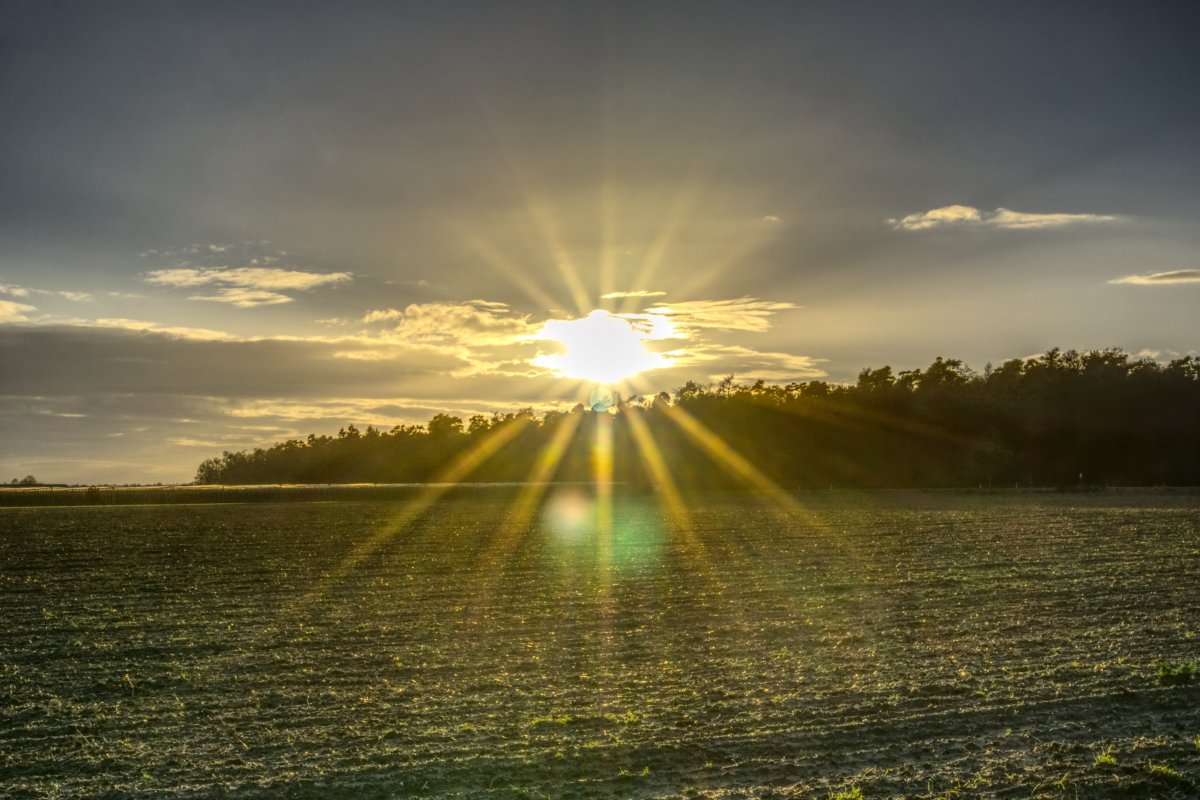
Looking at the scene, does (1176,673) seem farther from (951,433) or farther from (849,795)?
(951,433)

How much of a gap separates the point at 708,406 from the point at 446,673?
276ft

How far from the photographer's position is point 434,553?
3175cm

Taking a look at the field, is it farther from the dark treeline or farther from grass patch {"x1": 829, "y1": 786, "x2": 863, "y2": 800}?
the dark treeline

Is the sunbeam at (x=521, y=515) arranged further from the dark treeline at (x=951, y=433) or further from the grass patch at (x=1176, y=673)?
the grass patch at (x=1176, y=673)

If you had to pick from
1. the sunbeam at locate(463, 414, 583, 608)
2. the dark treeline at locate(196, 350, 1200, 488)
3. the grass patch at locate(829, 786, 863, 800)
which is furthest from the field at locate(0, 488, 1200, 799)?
the dark treeline at locate(196, 350, 1200, 488)

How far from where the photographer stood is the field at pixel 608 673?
1045 cm

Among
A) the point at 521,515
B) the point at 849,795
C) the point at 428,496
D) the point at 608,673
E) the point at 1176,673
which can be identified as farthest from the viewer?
the point at 428,496

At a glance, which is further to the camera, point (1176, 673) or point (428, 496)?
point (428, 496)

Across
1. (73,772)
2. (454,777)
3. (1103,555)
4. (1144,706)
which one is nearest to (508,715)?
(454,777)

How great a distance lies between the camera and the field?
10.4 metres

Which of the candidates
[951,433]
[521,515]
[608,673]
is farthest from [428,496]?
[608,673]

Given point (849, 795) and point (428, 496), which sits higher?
point (849, 795)

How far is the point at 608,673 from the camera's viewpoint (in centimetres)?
→ 1463

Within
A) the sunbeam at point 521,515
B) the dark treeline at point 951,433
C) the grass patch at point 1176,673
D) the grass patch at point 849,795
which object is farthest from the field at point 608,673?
the dark treeline at point 951,433
